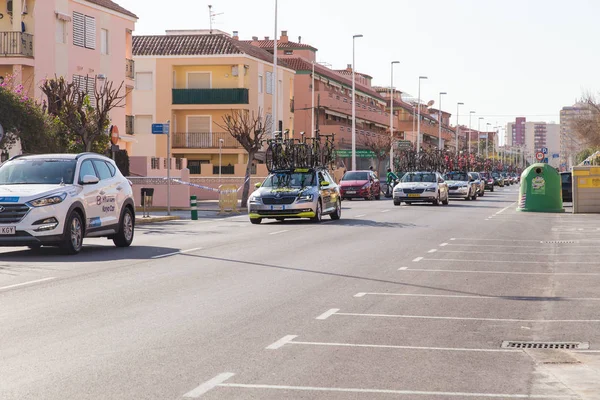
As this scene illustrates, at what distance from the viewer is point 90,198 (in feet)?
66.4

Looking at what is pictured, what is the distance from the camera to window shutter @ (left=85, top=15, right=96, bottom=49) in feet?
173

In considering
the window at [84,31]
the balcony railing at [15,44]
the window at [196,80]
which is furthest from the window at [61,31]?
the window at [196,80]

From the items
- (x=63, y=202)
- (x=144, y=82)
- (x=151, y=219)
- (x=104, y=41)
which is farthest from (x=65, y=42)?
(x=63, y=202)

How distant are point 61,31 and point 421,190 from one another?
58.4 feet

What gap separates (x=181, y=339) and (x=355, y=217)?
26.7 meters

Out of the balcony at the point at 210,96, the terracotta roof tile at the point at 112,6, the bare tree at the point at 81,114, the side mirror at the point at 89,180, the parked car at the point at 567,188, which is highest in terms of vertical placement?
the terracotta roof tile at the point at 112,6

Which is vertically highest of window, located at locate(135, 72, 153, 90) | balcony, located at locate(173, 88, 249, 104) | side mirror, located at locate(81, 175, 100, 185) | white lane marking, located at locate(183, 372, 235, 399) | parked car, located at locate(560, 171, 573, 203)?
window, located at locate(135, 72, 153, 90)

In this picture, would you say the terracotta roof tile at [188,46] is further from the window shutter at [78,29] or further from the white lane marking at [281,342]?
the white lane marking at [281,342]

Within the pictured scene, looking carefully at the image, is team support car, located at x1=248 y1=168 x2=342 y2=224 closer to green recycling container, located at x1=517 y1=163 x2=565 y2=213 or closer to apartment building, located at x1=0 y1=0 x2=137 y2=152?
green recycling container, located at x1=517 y1=163 x2=565 y2=213

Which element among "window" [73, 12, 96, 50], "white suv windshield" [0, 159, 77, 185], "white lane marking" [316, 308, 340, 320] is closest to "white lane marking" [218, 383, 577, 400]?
"white lane marking" [316, 308, 340, 320]

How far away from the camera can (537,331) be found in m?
10.6

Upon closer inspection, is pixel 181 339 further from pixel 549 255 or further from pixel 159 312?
pixel 549 255

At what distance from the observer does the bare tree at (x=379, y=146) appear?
96.1 metres

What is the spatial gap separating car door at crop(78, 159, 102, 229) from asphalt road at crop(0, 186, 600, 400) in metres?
0.59
